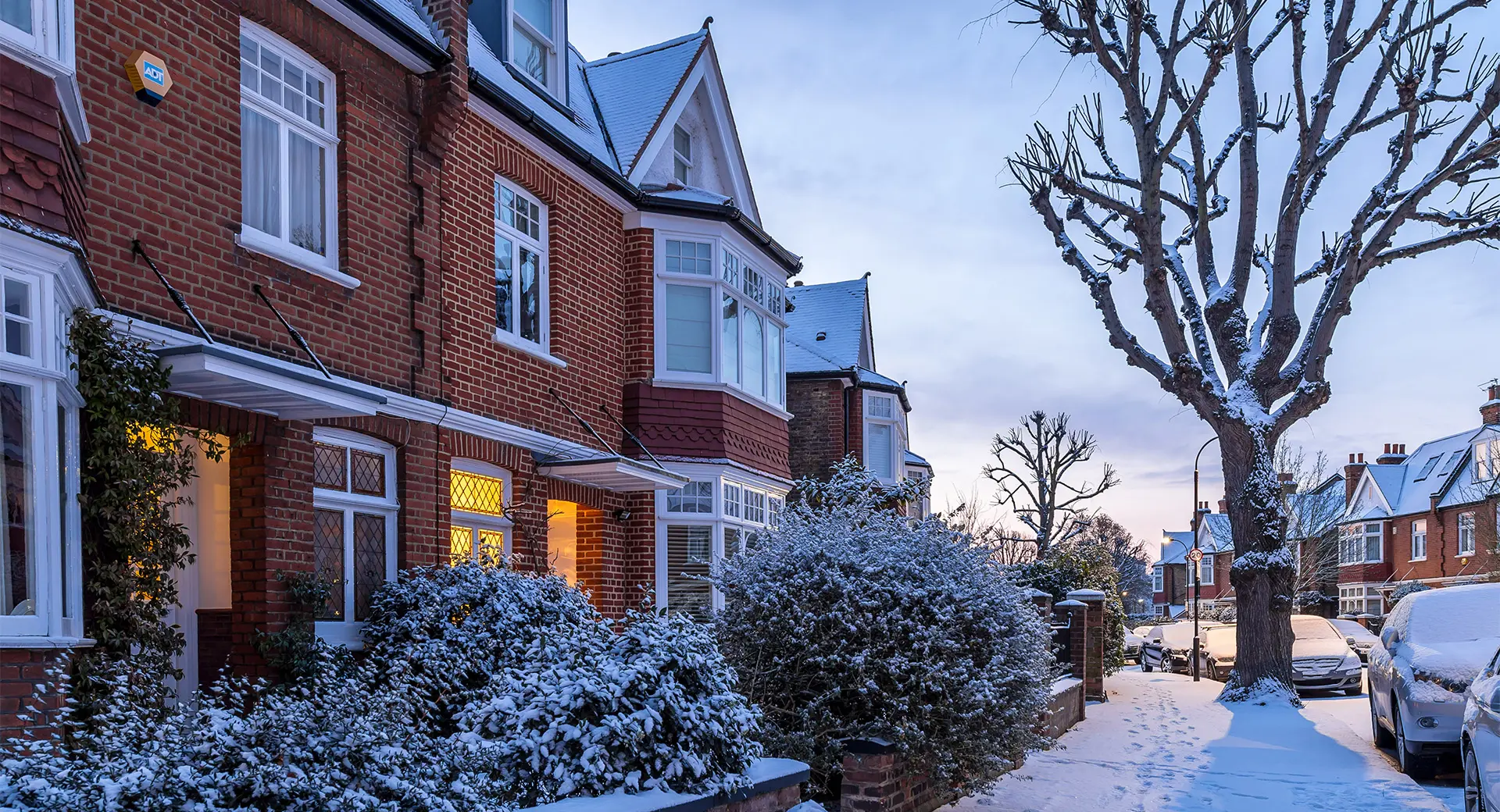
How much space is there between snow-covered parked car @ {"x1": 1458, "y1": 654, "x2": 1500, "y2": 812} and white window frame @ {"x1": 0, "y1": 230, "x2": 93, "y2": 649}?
7823 millimetres

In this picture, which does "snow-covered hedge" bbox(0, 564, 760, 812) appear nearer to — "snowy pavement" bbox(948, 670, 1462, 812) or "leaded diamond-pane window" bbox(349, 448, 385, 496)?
"leaded diamond-pane window" bbox(349, 448, 385, 496)

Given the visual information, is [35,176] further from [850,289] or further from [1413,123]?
[850,289]

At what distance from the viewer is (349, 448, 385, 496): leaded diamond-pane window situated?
9984 mm

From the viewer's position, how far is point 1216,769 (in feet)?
39.0

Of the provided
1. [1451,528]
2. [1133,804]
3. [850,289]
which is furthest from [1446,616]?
[1451,528]

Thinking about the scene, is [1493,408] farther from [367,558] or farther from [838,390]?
[367,558]

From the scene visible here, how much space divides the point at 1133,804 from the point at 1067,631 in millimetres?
8542

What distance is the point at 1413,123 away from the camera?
17.3m

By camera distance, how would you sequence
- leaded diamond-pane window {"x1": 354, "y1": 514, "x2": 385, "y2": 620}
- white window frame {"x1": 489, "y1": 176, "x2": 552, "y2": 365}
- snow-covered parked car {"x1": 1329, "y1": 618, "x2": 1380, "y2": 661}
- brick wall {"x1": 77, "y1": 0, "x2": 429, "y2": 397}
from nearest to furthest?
1. brick wall {"x1": 77, "y1": 0, "x2": 429, "y2": 397}
2. leaded diamond-pane window {"x1": 354, "y1": 514, "x2": 385, "y2": 620}
3. white window frame {"x1": 489, "y1": 176, "x2": 552, "y2": 365}
4. snow-covered parked car {"x1": 1329, "y1": 618, "x2": 1380, "y2": 661}

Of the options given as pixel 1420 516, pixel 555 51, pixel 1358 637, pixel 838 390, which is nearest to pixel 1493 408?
pixel 1420 516

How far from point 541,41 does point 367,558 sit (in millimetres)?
7038

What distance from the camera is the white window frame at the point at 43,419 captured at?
5.98 m

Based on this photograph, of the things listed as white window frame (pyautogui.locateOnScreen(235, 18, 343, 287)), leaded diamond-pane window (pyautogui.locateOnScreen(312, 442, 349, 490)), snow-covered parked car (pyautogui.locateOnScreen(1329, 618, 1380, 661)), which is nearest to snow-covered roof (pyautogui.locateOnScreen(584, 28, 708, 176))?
white window frame (pyautogui.locateOnScreen(235, 18, 343, 287))

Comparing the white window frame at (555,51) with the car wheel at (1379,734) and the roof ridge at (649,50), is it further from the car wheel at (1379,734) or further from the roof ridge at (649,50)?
the car wheel at (1379,734)
